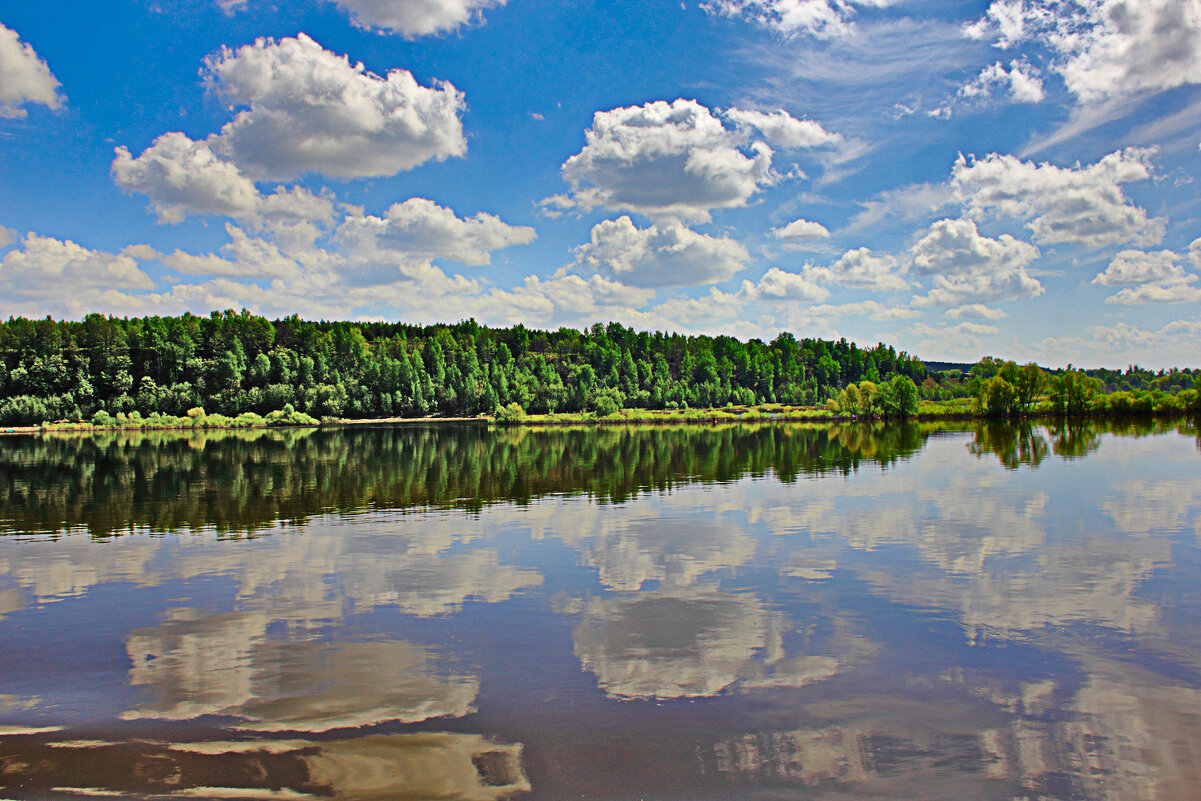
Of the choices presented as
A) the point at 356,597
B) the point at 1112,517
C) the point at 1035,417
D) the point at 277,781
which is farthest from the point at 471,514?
the point at 1035,417

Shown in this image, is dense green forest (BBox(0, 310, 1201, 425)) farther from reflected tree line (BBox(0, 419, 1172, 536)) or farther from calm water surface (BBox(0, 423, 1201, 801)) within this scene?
calm water surface (BBox(0, 423, 1201, 801))

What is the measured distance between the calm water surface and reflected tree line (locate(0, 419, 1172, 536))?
2.22 meters

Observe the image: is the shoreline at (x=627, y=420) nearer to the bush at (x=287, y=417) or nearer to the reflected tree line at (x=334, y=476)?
the bush at (x=287, y=417)

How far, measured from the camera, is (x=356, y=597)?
18.2m

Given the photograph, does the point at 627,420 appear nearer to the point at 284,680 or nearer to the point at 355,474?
the point at 355,474

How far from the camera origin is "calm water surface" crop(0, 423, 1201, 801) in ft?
31.9

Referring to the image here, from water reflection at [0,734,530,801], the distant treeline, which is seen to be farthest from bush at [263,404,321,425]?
water reflection at [0,734,530,801]

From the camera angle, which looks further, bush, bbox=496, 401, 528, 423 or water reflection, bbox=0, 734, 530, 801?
bush, bbox=496, 401, 528, 423

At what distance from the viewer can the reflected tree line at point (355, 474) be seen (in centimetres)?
3431

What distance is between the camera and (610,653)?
13.9 metres

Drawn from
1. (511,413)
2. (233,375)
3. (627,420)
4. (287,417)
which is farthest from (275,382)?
(627,420)

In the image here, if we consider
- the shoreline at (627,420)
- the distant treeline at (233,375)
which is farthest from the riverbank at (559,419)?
the distant treeline at (233,375)

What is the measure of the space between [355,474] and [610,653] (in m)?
42.1

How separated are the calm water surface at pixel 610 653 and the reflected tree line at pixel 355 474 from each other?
87.4 inches
